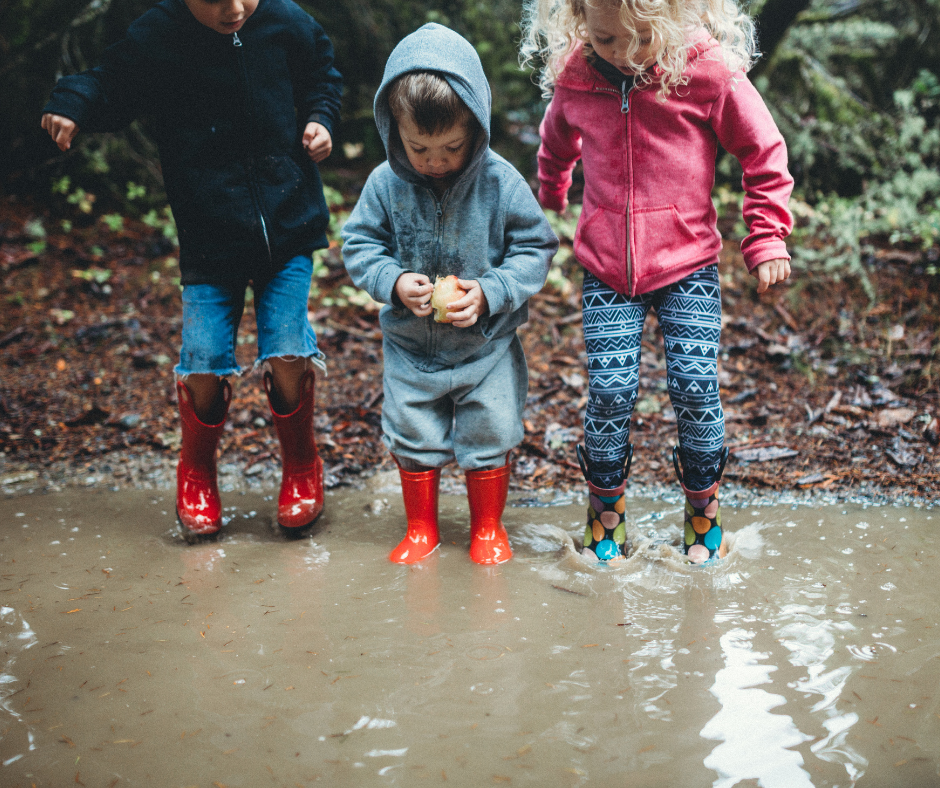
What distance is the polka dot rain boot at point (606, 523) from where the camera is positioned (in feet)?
8.58

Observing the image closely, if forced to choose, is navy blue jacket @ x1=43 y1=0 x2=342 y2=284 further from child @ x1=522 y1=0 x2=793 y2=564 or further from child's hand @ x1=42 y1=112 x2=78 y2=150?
child @ x1=522 y1=0 x2=793 y2=564

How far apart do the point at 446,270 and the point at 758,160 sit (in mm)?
1083

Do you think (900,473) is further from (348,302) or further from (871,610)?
(348,302)

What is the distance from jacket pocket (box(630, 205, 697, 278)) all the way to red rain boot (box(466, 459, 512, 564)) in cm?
88

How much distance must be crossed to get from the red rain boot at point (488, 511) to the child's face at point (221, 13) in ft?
5.80

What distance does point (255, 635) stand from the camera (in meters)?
2.16

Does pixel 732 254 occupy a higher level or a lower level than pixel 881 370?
higher

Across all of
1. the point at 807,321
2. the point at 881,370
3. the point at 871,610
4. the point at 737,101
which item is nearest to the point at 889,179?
the point at 807,321

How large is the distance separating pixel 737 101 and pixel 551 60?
66cm

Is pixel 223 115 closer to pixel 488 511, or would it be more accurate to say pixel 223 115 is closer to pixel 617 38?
pixel 617 38

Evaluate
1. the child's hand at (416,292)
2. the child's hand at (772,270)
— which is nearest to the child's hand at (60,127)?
the child's hand at (416,292)

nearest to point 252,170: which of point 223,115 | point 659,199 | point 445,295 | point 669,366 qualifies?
point 223,115

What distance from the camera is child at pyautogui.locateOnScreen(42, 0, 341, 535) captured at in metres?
2.56

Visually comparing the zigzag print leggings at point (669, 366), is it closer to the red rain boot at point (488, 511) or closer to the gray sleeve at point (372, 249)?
the red rain boot at point (488, 511)
